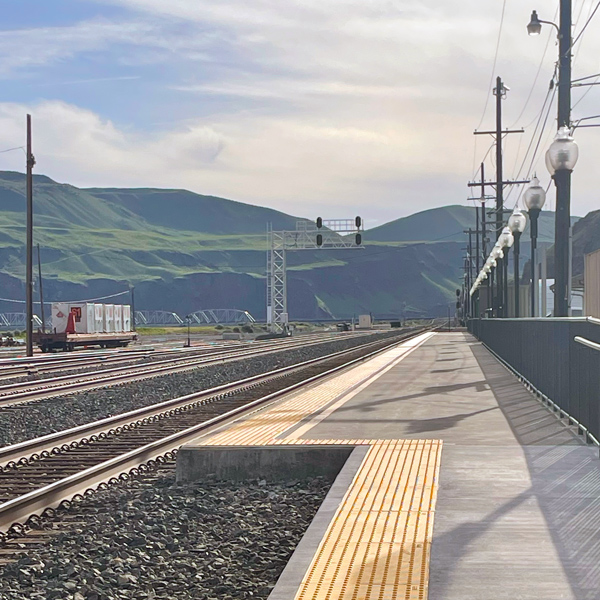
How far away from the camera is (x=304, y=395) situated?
65.6ft

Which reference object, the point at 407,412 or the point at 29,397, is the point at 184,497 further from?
the point at 29,397

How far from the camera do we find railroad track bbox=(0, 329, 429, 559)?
33.1 ft

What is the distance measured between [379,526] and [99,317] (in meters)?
60.0

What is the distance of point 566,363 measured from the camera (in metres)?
13.7

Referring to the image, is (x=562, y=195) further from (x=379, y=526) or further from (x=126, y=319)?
(x=126, y=319)

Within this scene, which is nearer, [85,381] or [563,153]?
[563,153]

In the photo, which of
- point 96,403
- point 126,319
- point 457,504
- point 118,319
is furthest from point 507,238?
point 126,319

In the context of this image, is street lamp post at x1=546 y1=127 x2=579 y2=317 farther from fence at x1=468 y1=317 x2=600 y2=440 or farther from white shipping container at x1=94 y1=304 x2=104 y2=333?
white shipping container at x1=94 y1=304 x2=104 y2=333

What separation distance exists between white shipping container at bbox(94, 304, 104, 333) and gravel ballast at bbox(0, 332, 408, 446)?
32.1 m

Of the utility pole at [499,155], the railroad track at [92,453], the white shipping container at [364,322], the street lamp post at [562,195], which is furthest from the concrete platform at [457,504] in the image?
the white shipping container at [364,322]

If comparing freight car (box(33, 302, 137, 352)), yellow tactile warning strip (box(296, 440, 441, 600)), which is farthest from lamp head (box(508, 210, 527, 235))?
freight car (box(33, 302, 137, 352))

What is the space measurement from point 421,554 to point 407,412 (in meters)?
9.14

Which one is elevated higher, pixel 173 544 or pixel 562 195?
pixel 562 195

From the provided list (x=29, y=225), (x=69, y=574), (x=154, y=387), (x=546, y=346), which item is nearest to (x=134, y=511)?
(x=69, y=574)
